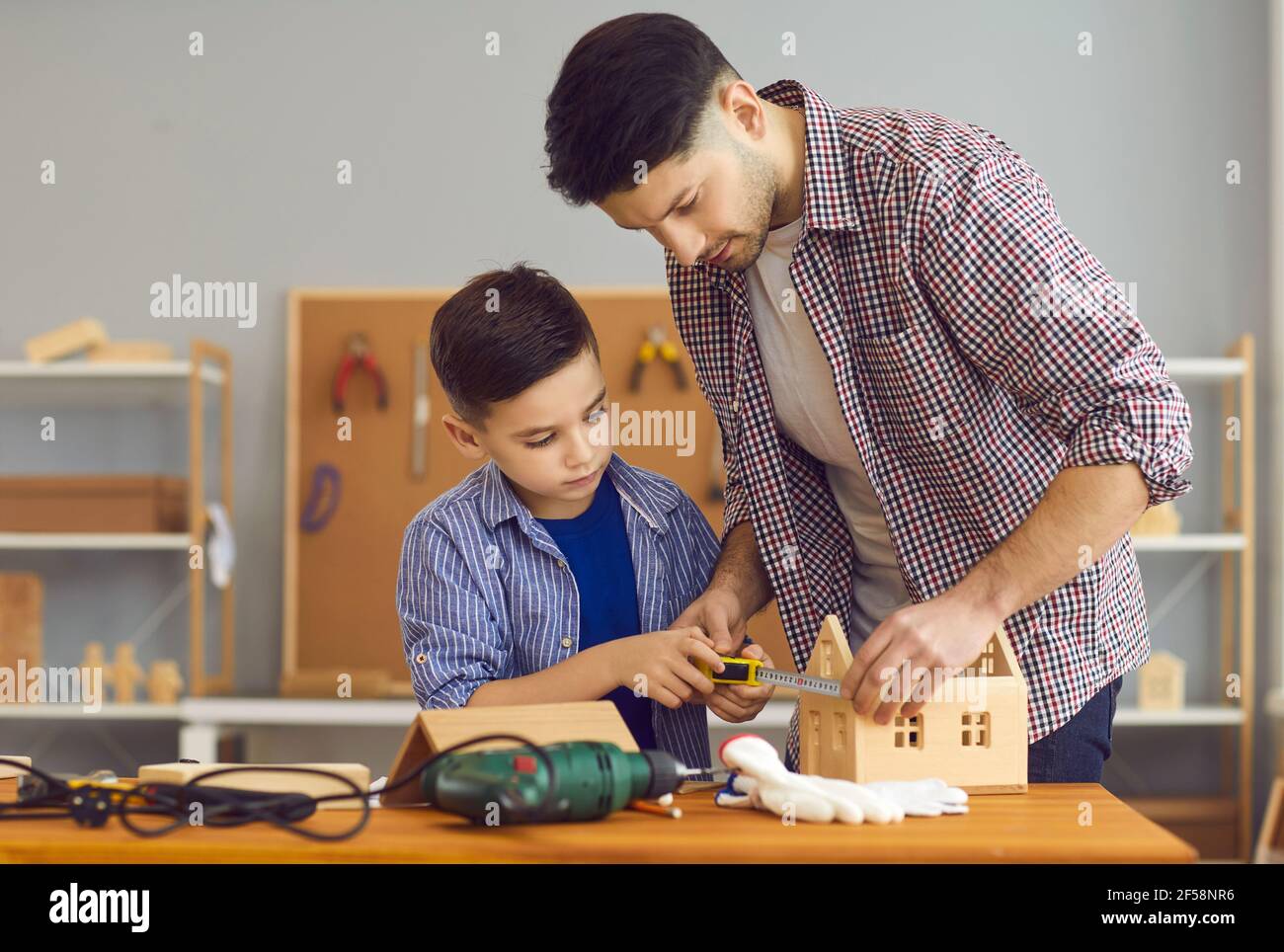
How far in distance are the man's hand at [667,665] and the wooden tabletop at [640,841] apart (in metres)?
0.29

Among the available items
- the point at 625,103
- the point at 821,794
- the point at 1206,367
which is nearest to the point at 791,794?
the point at 821,794

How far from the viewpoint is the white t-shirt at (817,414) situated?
1.30 metres

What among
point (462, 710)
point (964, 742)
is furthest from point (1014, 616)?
point (462, 710)

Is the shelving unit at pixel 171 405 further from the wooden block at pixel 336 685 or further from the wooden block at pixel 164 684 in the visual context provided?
the wooden block at pixel 336 685

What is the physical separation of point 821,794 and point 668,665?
334mm

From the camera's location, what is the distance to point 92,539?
303 centimetres

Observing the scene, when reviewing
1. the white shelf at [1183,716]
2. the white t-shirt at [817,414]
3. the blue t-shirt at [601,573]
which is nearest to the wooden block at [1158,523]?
the white shelf at [1183,716]

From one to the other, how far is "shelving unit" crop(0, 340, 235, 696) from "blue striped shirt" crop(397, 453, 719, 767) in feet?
6.11

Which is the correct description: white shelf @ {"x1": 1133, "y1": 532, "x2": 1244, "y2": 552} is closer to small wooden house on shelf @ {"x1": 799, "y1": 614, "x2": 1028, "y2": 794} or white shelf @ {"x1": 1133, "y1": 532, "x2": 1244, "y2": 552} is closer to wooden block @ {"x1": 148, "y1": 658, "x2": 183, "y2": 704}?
small wooden house on shelf @ {"x1": 799, "y1": 614, "x2": 1028, "y2": 794}

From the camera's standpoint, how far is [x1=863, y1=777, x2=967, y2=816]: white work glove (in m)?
0.87

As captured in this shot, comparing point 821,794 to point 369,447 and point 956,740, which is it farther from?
point 369,447

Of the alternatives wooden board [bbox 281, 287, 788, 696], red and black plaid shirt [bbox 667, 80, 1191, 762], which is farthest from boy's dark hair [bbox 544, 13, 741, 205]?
wooden board [bbox 281, 287, 788, 696]

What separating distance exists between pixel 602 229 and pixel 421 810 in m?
2.59

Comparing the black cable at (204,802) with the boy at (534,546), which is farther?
the boy at (534,546)
